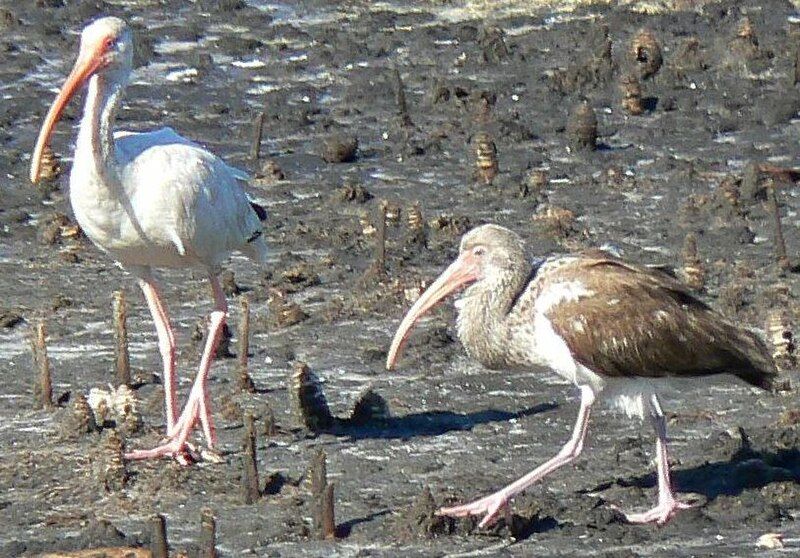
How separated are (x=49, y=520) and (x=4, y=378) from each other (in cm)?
234

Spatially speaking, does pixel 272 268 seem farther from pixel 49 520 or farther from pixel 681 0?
pixel 681 0

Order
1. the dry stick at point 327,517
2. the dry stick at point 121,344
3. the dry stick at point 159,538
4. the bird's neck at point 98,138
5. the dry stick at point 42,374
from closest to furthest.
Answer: the dry stick at point 159,538 < the dry stick at point 327,517 < the bird's neck at point 98,138 < the dry stick at point 42,374 < the dry stick at point 121,344

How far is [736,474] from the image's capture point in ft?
34.4

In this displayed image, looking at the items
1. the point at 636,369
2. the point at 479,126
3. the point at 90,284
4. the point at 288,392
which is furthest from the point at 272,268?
the point at 636,369

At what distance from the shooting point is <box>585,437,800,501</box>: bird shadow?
34.1 ft

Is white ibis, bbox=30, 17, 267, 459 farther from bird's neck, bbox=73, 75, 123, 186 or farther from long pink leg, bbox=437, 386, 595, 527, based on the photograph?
long pink leg, bbox=437, 386, 595, 527

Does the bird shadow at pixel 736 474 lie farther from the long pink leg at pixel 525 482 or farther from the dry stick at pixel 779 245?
the dry stick at pixel 779 245

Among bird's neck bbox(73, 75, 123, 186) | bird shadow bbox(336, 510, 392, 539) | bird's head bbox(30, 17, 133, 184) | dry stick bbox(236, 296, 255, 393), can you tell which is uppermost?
bird's head bbox(30, 17, 133, 184)

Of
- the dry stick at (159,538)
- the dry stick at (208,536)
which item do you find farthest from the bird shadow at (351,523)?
the dry stick at (159,538)

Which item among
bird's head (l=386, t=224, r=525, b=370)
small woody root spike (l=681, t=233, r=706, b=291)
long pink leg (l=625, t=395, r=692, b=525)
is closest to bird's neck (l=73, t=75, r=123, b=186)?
bird's head (l=386, t=224, r=525, b=370)

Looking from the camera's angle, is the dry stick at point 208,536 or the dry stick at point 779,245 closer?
the dry stick at point 208,536

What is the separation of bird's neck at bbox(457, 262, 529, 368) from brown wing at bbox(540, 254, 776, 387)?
234 mm

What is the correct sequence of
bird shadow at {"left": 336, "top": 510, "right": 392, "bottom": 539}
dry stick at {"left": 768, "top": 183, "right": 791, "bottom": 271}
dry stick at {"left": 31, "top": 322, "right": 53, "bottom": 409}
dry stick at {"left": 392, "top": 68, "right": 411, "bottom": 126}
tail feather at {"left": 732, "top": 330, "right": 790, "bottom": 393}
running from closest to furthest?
bird shadow at {"left": 336, "top": 510, "right": 392, "bottom": 539}, tail feather at {"left": 732, "top": 330, "right": 790, "bottom": 393}, dry stick at {"left": 31, "top": 322, "right": 53, "bottom": 409}, dry stick at {"left": 768, "top": 183, "right": 791, "bottom": 271}, dry stick at {"left": 392, "top": 68, "right": 411, "bottom": 126}

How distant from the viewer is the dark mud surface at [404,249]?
10352 millimetres
